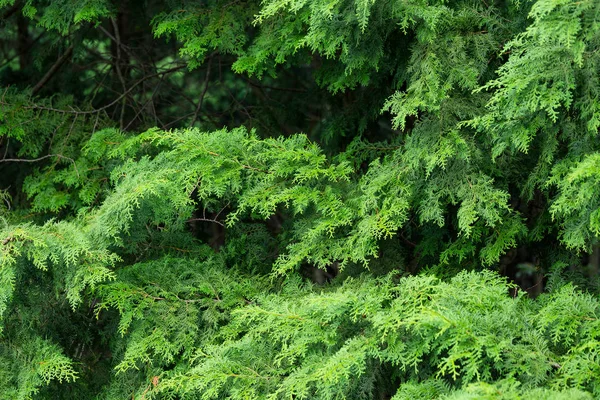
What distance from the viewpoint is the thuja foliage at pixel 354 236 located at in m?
3.25

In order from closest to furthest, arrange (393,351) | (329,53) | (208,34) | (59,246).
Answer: (393,351) < (59,246) < (329,53) < (208,34)

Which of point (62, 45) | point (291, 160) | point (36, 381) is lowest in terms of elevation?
point (36, 381)

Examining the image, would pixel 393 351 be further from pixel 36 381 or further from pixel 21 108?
pixel 21 108

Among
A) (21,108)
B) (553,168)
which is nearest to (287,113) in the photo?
(21,108)

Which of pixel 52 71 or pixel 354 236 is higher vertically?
pixel 52 71

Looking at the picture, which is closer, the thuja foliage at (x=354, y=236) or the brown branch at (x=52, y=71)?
the thuja foliage at (x=354, y=236)

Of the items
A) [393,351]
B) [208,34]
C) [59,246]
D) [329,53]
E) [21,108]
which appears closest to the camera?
[393,351]

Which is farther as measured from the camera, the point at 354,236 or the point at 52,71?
the point at 52,71

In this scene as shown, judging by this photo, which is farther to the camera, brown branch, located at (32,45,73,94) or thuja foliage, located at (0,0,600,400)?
brown branch, located at (32,45,73,94)

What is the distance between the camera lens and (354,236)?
3.93 metres

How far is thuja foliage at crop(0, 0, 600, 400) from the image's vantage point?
3.25m

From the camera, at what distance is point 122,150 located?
4824 mm

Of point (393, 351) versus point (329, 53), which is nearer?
point (393, 351)

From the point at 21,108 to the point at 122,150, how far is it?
111 centimetres
